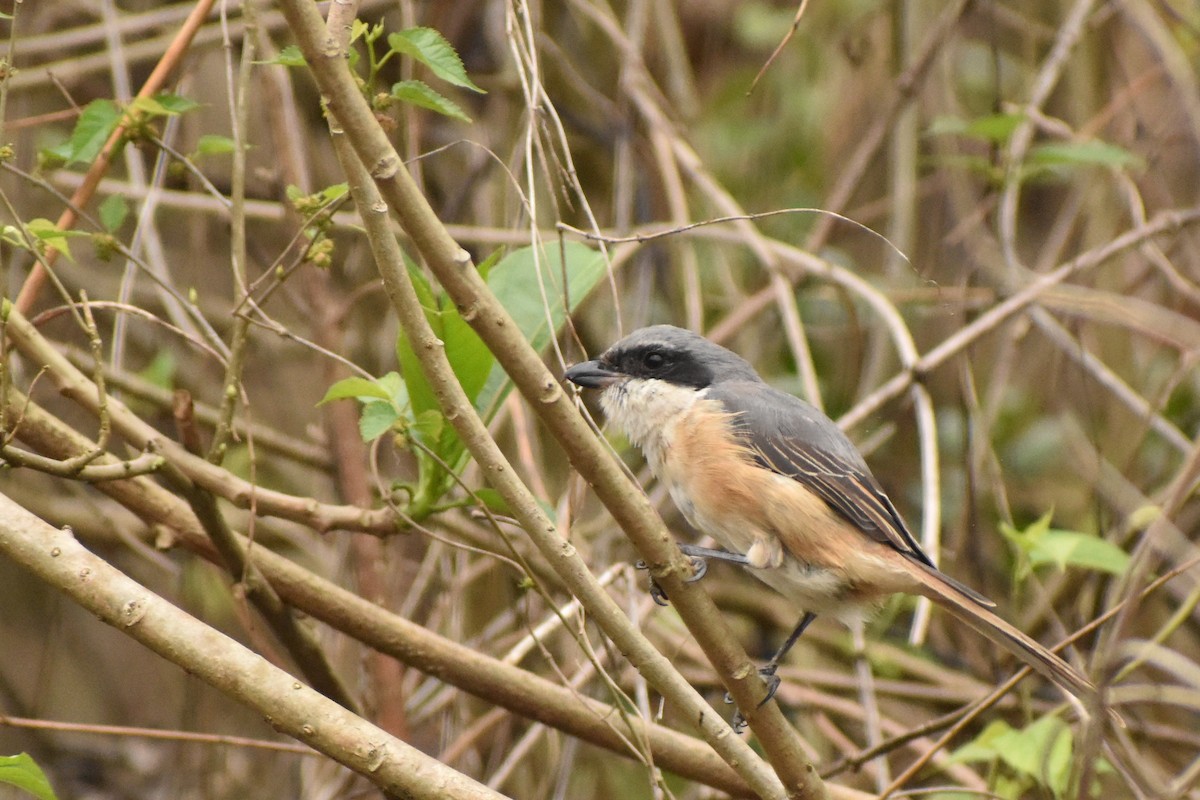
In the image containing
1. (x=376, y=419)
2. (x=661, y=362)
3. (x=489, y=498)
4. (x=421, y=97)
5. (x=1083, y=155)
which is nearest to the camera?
(x=421, y=97)

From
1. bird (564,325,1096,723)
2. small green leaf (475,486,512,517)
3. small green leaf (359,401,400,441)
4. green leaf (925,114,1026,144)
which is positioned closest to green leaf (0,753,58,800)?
small green leaf (359,401,400,441)

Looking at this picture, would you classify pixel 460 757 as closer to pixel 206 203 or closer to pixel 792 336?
pixel 792 336

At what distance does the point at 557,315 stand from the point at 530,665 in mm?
1954

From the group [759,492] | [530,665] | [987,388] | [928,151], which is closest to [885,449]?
[987,388]

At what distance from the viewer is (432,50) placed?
1.99 meters

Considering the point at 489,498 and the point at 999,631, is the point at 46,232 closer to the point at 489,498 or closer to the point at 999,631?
the point at 489,498

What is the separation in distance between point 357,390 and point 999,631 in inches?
55.2

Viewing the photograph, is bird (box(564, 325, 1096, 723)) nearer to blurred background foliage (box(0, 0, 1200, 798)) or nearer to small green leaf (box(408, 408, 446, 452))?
blurred background foliage (box(0, 0, 1200, 798))

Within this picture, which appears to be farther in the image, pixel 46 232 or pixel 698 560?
pixel 698 560

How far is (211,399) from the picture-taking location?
4.34m

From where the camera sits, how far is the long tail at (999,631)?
2.40m

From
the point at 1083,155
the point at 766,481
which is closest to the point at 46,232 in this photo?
the point at 766,481

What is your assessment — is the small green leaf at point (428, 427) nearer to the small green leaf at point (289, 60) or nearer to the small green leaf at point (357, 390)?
the small green leaf at point (357, 390)

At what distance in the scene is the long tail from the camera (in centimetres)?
240
